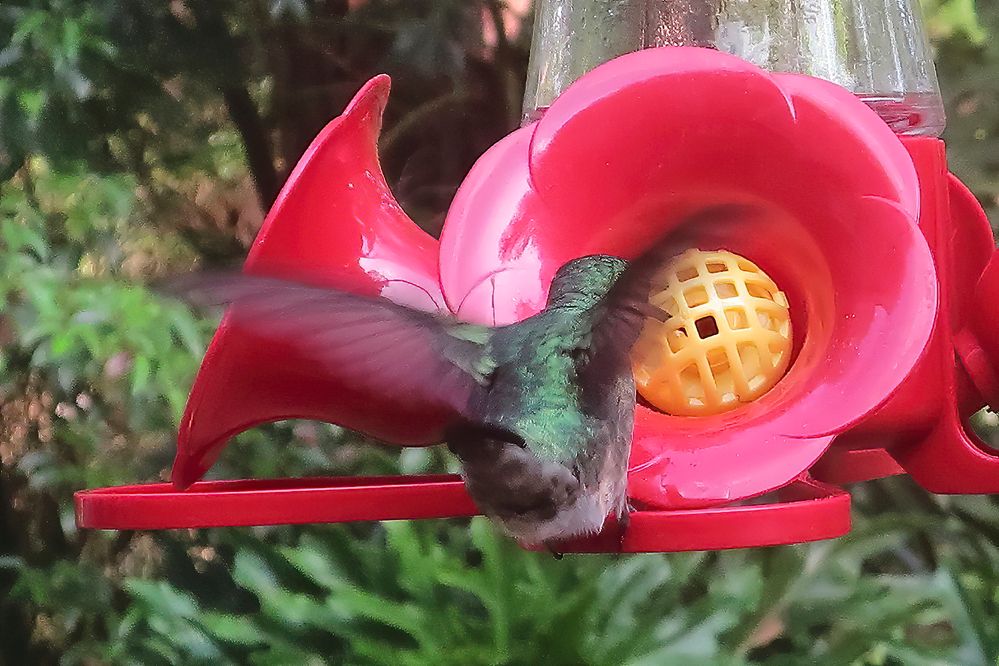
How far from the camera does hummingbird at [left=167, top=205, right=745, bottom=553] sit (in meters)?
0.76

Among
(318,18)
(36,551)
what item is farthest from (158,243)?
(36,551)

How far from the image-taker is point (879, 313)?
29.8 inches

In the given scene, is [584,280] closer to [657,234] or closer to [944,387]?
[657,234]

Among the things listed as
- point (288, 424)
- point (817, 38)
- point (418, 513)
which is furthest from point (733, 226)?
point (288, 424)

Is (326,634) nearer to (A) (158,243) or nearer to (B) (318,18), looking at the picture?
(A) (158,243)

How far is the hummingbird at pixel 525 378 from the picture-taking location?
759mm

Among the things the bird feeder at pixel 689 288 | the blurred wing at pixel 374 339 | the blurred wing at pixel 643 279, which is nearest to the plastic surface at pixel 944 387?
the bird feeder at pixel 689 288

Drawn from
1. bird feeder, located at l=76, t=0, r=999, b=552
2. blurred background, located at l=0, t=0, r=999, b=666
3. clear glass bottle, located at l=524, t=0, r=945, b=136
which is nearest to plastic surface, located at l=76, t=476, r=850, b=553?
bird feeder, located at l=76, t=0, r=999, b=552

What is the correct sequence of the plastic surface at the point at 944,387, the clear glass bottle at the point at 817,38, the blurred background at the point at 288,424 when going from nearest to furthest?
the plastic surface at the point at 944,387, the clear glass bottle at the point at 817,38, the blurred background at the point at 288,424

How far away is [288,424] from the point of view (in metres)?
1.79

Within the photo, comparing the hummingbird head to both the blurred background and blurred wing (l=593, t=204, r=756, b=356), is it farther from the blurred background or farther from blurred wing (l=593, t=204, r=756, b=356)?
the blurred background

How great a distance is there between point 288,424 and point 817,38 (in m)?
1.12

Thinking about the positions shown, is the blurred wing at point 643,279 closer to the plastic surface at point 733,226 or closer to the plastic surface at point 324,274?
the plastic surface at point 733,226

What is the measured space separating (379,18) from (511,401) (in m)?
1.13
